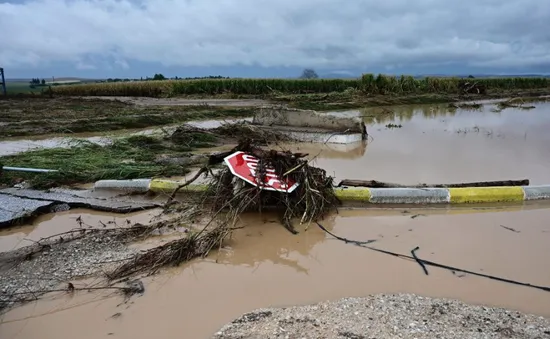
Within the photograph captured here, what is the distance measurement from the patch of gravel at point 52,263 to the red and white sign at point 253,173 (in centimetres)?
155

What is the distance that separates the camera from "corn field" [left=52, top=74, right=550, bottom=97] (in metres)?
28.7

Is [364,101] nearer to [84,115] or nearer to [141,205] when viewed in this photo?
[84,115]

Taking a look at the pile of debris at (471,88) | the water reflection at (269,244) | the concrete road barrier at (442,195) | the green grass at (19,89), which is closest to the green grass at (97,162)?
the water reflection at (269,244)

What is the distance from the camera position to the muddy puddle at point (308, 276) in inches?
130

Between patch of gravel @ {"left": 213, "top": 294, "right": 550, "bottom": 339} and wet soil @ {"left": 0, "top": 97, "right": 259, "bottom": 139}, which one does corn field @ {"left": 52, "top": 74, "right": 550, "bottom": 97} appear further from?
patch of gravel @ {"left": 213, "top": 294, "right": 550, "bottom": 339}

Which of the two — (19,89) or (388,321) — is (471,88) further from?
(388,321)

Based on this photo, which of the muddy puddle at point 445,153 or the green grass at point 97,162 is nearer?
the green grass at point 97,162

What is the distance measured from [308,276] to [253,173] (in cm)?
178

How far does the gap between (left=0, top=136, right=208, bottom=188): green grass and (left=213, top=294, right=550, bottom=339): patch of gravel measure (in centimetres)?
480

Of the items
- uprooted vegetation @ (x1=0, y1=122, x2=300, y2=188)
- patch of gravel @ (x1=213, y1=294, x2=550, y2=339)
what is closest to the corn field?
uprooted vegetation @ (x1=0, y1=122, x2=300, y2=188)

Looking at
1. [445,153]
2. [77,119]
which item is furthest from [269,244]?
[77,119]

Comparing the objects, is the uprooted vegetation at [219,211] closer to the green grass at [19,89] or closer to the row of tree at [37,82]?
the green grass at [19,89]

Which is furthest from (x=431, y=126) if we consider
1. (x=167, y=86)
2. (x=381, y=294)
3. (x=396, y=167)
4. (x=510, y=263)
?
(x=167, y=86)

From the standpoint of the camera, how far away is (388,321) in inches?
118
